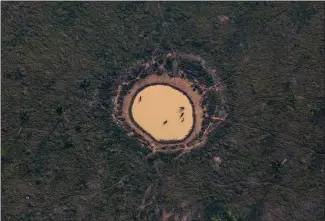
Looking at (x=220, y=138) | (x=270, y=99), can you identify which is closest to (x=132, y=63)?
(x=220, y=138)

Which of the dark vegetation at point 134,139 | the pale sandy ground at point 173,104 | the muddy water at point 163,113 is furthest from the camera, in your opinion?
the muddy water at point 163,113

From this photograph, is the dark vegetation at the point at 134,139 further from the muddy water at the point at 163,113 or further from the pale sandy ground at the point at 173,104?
the muddy water at the point at 163,113

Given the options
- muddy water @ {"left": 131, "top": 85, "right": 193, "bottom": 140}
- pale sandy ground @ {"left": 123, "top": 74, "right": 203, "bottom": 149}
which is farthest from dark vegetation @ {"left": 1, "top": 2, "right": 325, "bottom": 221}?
muddy water @ {"left": 131, "top": 85, "right": 193, "bottom": 140}

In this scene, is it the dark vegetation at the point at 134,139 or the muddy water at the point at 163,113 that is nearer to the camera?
the dark vegetation at the point at 134,139

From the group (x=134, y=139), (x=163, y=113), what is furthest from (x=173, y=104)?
(x=134, y=139)

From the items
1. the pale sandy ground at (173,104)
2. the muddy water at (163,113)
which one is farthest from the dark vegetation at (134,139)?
the muddy water at (163,113)

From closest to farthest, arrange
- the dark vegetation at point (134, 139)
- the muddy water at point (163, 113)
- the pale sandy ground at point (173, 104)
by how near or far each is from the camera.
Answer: the dark vegetation at point (134, 139) < the pale sandy ground at point (173, 104) < the muddy water at point (163, 113)
